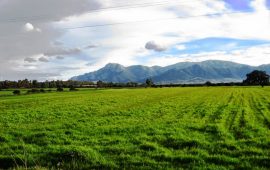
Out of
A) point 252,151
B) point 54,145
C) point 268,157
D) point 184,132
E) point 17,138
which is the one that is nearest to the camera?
point 268,157

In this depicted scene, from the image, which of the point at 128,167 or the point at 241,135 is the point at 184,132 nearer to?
the point at 241,135

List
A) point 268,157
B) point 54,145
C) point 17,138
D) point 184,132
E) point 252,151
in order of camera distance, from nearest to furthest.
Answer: point 268,157
point 252,151
point 54,145
point 17,138
point 184,132

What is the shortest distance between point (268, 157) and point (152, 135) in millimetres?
8397

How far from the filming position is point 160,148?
60.4 ft

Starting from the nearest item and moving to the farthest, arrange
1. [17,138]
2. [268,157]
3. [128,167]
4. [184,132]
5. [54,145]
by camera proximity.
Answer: [128,167], [268,157], [54,145], [17,138], [184,132]

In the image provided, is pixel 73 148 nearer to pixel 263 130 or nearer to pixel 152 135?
pixel 152 135

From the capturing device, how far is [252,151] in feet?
57.5

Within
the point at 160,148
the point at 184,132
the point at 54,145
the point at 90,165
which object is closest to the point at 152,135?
the point at 184,132

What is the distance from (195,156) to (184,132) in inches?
311

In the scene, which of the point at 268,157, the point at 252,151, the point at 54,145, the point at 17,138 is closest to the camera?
the point at 268,157

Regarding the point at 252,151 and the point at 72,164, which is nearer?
the point at 72,164

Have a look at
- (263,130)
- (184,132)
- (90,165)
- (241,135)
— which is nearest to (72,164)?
(90,165)

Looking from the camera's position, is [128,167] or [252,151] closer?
[128,167]

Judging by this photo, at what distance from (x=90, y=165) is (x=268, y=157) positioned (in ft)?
25.8
